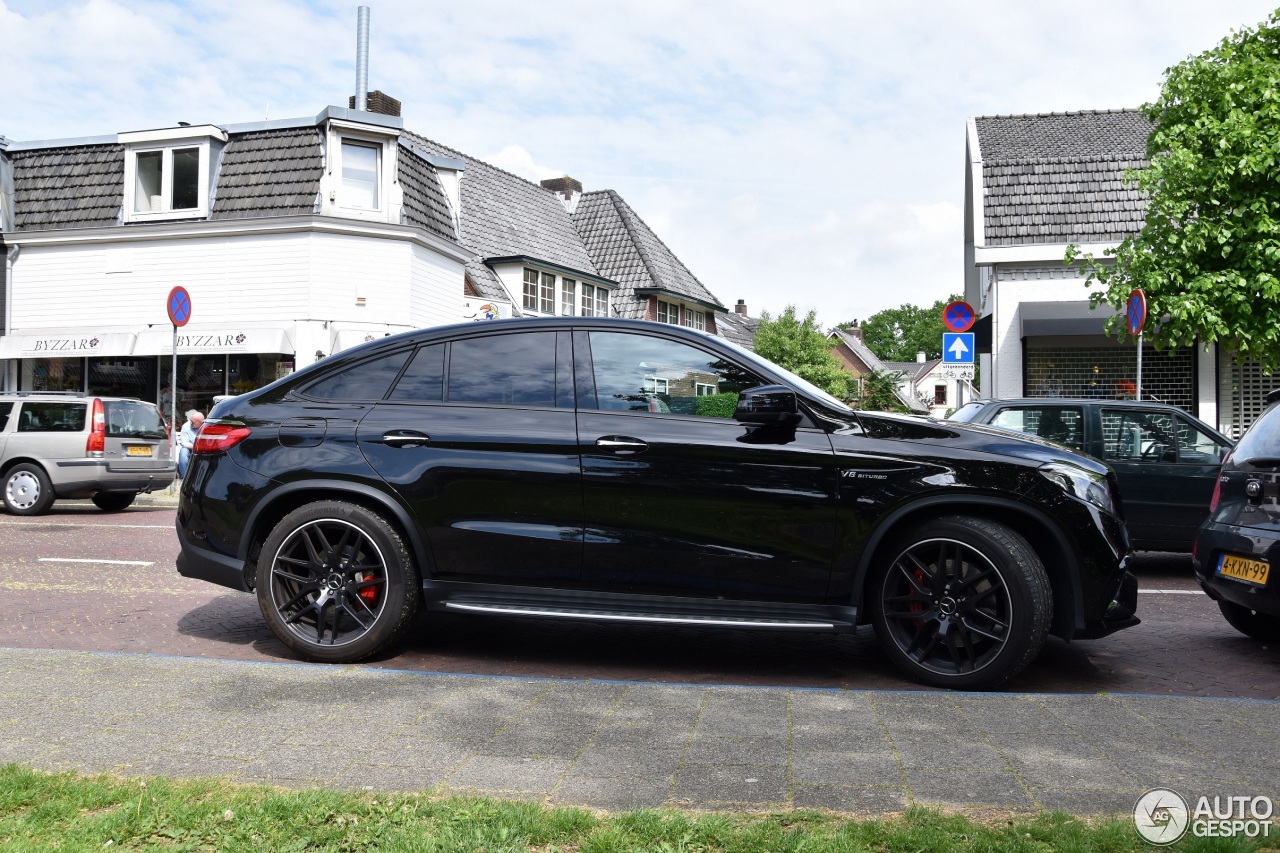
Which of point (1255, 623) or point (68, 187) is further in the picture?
point (68, 187)

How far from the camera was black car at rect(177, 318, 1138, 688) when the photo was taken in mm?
4676

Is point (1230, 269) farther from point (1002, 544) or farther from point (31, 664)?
point (31, 664)

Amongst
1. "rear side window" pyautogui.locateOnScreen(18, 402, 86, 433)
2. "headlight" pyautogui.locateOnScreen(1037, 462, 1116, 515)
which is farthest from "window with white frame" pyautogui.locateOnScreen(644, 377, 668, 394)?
"rear side window" pyautogui.locateOnScreen(18, 402, 86, 433)

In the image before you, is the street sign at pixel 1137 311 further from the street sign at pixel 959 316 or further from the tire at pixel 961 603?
the tire at pixel 961 603

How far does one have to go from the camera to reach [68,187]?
23.9 meters

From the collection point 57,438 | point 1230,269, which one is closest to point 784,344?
point 1230,269

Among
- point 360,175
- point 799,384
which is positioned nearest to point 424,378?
point 799,384

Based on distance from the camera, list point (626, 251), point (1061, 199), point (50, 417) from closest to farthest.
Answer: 1. point (50, 417)
2. point (1061, 199)
3. point (626, 251)

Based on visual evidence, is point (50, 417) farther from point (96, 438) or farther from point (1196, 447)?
point (1196, 447)

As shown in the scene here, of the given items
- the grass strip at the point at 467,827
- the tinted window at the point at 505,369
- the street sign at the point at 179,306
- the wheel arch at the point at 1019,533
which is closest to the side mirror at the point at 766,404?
the wheel arch at the point at 1019,533

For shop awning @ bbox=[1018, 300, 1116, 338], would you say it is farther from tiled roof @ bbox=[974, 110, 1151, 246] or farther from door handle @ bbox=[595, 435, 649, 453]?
door handle @ bbox=[595, 435, 649, 453]

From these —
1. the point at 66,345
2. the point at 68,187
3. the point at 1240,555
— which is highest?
the point at 68,187

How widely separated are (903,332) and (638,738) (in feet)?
427

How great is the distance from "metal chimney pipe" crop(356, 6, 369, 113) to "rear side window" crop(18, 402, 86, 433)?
52.6 feet
